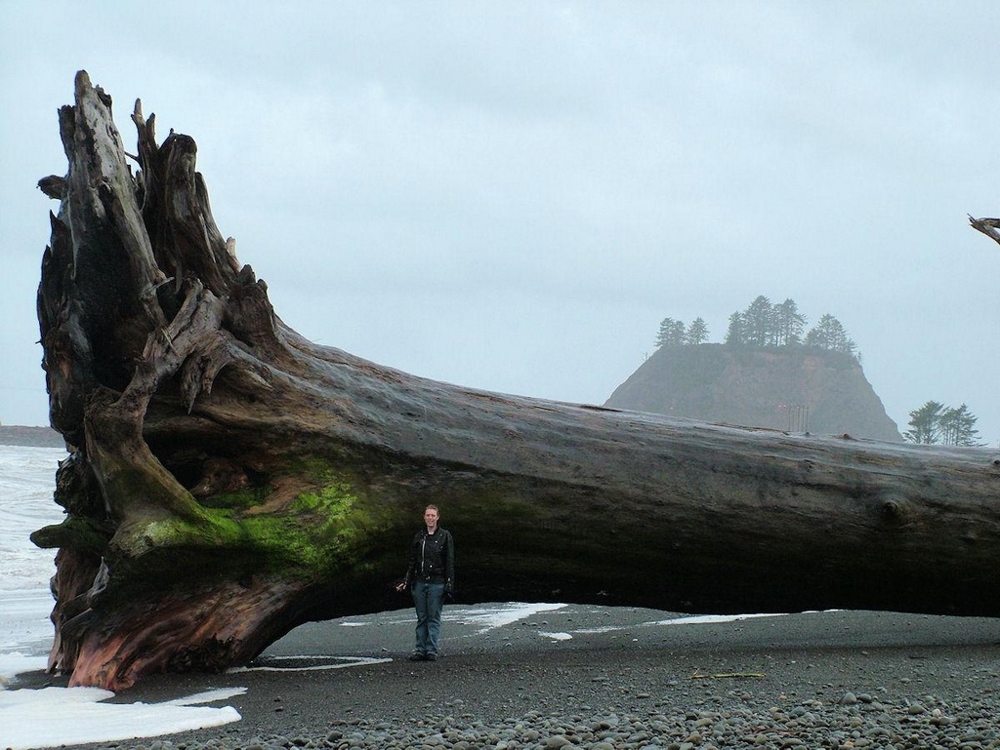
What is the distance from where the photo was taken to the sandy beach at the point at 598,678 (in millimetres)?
5754

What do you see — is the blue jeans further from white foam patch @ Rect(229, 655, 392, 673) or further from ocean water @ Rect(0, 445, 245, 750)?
ocean water @ Rect(0, 445, 245, 750)

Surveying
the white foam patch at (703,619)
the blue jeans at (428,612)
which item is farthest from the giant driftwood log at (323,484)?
the white foam patch at (703,619)

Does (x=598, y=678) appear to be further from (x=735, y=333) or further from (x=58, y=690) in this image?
(x=735, y=333)

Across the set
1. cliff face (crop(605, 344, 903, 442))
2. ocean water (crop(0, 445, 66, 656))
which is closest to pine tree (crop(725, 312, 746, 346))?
cliff face (crop(605, 344, 903, 442))

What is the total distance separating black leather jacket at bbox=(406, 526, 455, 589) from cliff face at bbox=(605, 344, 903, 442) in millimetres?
119640

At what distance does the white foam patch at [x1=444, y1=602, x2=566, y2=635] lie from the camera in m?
11.6

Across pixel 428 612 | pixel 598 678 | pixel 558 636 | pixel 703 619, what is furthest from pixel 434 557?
pixel 703 619

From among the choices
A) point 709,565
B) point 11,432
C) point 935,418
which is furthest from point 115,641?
point 935,418

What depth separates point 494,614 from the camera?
40.7 ft

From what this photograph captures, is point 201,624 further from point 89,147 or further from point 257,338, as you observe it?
point 89,147

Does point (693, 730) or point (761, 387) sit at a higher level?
point (761, 387)

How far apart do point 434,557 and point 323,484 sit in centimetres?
108

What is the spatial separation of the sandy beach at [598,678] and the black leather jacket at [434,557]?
69 centimetres

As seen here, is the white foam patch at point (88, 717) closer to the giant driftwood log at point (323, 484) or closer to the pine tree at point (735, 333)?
the giant driftwood log at point (323, 484)
